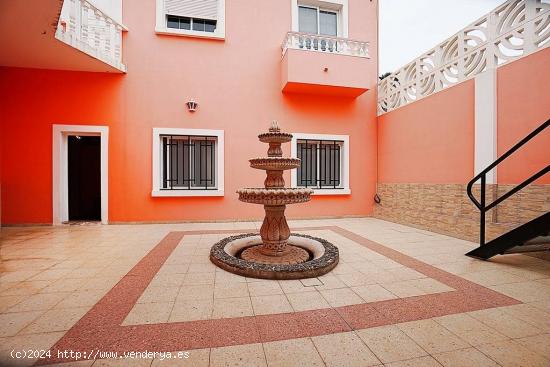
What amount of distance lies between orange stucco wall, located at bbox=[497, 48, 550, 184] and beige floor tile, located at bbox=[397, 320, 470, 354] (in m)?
3.72

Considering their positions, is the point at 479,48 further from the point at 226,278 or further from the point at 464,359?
the point at 226,278

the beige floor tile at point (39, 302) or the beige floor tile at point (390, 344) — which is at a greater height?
the beige floor tile at point (39, 302)

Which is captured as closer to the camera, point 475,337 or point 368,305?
point 475,337

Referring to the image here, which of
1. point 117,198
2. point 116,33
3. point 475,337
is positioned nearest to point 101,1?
point 116,33

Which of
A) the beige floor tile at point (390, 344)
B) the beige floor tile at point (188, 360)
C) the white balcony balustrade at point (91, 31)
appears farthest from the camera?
the white balcony balustrade at point (91, 31)

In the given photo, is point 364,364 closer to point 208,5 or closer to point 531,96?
point 531,96

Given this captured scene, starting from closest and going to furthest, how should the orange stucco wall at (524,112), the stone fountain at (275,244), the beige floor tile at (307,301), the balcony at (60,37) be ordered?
the beige floor tile at (307,301) < the stone fountain at (275,244) < the orange stucco wall at (524,112) < the balcony at (60,37)

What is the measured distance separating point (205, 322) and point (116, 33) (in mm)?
7452

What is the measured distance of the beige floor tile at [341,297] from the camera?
2.46 meters

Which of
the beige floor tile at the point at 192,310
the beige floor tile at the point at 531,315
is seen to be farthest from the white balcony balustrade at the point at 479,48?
the beige floor tile at the point at 192,310

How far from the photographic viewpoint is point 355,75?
22.6ft

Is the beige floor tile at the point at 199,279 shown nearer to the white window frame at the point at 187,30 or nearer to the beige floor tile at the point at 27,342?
the beige floor tile at the point at 27,342

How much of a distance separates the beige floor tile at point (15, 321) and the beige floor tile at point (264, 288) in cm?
196

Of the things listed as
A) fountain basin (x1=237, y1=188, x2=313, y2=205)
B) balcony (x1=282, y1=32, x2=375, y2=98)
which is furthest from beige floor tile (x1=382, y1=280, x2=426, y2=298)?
balcony (x1=282, y1=32, x2=375, y2=98)
